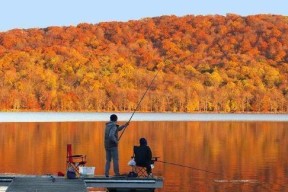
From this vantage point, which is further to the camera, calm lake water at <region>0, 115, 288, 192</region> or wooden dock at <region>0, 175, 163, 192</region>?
calm lake water at <region>0, 115, 288, 192</region>

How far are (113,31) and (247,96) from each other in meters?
30.2

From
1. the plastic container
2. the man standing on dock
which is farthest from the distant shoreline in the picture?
the man standing on dock

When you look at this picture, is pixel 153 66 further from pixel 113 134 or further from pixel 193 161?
pixel 113 134

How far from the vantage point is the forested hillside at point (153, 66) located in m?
123

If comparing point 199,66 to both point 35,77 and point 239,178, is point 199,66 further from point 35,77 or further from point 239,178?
point 239,178

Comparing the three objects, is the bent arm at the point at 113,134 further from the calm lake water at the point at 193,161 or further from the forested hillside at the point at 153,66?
the forested hillside at the point at 153,66

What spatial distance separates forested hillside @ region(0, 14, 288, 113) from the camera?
405 feet

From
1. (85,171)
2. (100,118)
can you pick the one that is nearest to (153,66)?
(100,118)

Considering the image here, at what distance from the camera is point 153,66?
136 meters

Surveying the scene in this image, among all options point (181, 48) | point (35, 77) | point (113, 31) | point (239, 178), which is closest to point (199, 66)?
point (181, 48)

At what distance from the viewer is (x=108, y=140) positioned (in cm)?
1745

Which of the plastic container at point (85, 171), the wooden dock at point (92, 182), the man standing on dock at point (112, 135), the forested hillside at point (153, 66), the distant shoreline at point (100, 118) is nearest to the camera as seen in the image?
the wooden dock at point (92, 182)

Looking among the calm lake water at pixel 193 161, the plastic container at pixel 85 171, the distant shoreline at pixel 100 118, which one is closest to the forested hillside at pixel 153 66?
the distant shoreline at pixel 100 118

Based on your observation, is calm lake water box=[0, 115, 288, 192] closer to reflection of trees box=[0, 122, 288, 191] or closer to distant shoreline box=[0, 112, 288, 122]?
reflection of trees box=[0, 122, 288, 191]
